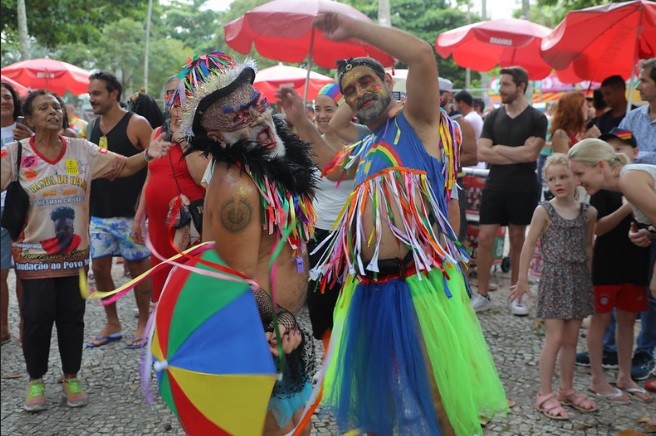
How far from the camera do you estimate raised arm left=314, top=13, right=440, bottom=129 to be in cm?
263

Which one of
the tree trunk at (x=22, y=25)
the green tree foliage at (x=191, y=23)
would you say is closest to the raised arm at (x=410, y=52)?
the tree trunk at (x=22, y=25)

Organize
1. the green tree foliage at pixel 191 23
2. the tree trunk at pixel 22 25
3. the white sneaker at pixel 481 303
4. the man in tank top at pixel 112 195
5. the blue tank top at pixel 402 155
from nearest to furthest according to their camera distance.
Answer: the blue tank top at pixel 402 155 < the man in tank top at pixel 112 195 < the white sneaker at pixel 481 303 < the tree trunk at pixel 22 25 < the green tree foliage at pixel 191 23

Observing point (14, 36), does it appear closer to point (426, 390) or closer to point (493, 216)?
point (493, 216)

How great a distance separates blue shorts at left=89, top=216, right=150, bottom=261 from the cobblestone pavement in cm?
76

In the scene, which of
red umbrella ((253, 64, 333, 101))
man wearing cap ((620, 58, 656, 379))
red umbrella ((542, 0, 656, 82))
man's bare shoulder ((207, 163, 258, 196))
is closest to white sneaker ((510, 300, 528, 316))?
man wearing cap ((620, 58, 656, 379))

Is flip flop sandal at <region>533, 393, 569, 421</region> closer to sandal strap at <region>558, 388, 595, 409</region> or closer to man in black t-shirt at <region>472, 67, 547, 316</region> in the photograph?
sandal strap at <region>558, 388, 595, 409</region>

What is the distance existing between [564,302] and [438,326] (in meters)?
1.59

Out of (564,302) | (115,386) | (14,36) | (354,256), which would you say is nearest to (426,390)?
(354,256)

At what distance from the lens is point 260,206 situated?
2.51 meters

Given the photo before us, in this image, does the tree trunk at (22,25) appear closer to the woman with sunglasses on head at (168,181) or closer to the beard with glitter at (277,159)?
the woman with sunglasses on head at (168,181)

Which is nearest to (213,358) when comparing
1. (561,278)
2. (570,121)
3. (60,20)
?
(561,278)

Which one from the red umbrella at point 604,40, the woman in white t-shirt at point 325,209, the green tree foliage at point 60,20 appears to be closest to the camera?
the woman in white t-shirt at point 325,209

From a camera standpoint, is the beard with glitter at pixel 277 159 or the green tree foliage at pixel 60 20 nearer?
the beard with glitter at pixel 277 159

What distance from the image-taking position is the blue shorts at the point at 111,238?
5.35 metres
